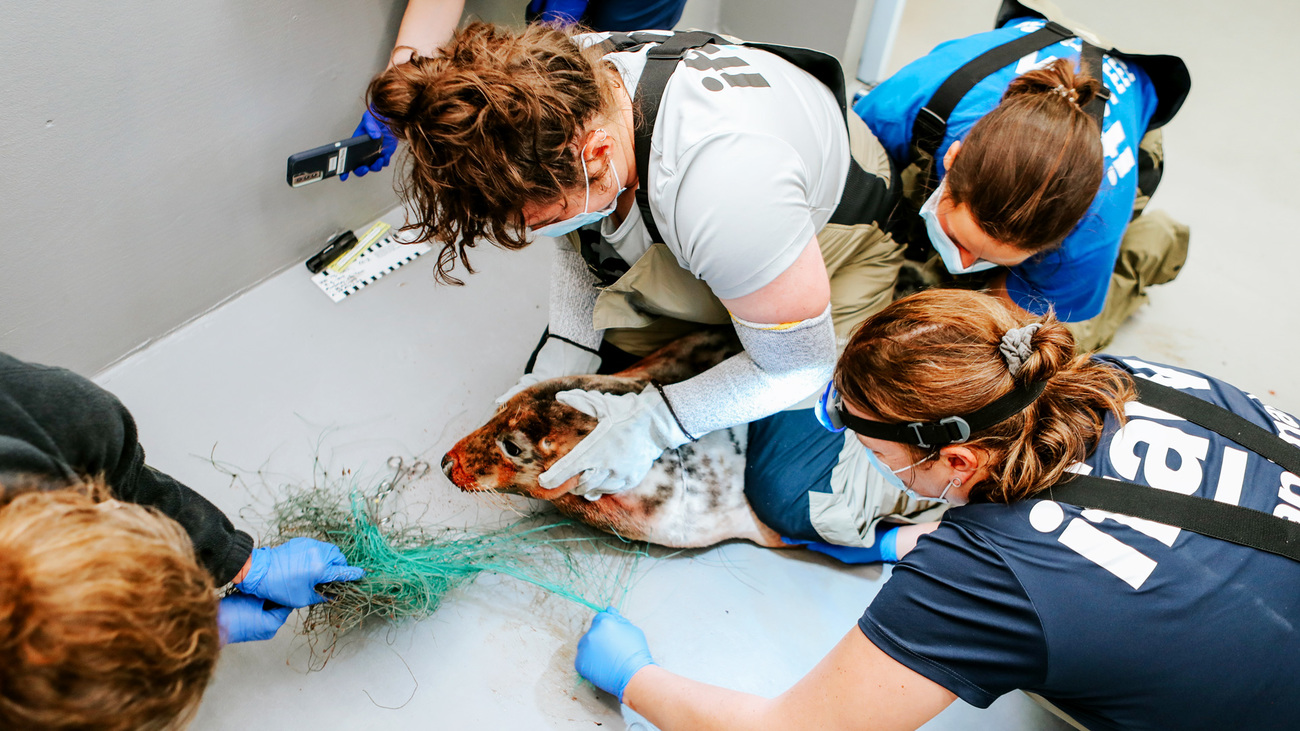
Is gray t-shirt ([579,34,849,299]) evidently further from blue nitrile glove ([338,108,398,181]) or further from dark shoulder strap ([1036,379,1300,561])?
blue nitrile glove ([338,108,398,181])

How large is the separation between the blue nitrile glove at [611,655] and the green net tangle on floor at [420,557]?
0.28 ft

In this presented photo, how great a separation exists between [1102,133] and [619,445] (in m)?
1.06

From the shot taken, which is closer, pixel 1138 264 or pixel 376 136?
pixel 376 136

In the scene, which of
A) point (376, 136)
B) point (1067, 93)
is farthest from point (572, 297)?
point (1067, 93)

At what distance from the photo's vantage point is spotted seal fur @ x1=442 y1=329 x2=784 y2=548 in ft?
4.62

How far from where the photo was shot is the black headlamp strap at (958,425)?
908 millimetres

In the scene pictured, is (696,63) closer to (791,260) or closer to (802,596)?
(791,260)

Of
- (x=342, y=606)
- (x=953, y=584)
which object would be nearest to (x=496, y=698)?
(x=342, y=606)

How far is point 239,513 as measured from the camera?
4.82 ft

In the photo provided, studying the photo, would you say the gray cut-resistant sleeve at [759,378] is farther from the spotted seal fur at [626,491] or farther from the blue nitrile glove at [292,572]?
the blue nitrile glove at [292,572]

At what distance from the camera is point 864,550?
4.90ft

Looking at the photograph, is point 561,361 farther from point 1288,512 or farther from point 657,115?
point 1288,512

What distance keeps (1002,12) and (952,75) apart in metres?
0.37

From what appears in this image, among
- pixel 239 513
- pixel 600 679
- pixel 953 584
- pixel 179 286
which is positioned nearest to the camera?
pixel 953 584
